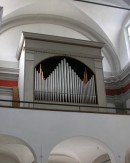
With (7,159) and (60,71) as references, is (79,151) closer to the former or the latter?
(7,159)

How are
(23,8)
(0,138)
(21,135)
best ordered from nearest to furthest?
1. (21,135)
2. (0,138)
3. (23,8)

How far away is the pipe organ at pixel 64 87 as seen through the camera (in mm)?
10258

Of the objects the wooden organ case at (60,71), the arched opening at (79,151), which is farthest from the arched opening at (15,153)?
the wooden organ case at (60,71)

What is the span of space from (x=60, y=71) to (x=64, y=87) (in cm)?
68

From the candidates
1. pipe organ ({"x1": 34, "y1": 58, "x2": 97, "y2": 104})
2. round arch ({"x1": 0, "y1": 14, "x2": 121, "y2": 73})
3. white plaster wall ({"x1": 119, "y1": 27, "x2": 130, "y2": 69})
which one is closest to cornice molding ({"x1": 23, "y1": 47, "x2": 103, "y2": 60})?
pipe organ ({"x1": 34, "y1": 58, "x2": 97, "y2": 104})

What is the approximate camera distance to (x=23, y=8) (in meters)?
12.5

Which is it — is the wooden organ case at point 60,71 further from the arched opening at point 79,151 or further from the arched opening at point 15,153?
the arched opening at point 15,153

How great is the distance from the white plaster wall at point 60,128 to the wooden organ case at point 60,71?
1266 mm

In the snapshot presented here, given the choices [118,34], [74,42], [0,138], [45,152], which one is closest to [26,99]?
[0,138]

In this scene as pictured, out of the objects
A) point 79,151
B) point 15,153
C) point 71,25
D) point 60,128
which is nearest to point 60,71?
point 60,128

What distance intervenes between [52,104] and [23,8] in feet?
15.1

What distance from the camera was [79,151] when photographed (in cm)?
1123

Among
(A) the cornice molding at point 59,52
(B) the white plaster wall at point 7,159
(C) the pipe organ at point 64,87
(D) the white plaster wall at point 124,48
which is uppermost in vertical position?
(D) the white plaster wall at point 124,48

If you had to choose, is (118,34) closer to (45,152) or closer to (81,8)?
(81,8)
